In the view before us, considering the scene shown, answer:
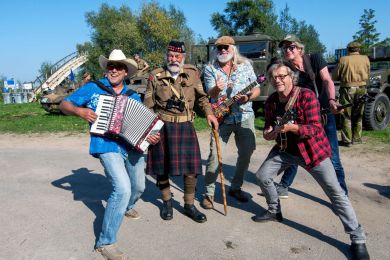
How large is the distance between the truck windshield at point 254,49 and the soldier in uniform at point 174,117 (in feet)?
26.7

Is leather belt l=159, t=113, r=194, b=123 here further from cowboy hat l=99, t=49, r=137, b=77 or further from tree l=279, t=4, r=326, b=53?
tree l=279, t=4, r=326, b=53

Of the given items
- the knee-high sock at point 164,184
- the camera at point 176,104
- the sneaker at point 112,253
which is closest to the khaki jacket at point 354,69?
the camera at point 176,104

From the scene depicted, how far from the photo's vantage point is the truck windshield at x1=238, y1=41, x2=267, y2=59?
39.1ft

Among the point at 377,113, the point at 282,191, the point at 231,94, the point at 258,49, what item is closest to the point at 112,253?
the point at 231,94

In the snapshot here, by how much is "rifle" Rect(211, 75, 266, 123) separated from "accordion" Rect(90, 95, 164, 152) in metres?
0.98

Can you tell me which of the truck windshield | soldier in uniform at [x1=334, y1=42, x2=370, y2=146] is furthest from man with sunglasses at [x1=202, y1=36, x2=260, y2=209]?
the truck windshield

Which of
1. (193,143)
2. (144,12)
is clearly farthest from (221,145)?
(144,12)

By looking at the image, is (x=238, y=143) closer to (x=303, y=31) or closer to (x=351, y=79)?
(x=351, y=79)

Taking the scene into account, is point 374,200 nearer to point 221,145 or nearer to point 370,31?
point 221,145

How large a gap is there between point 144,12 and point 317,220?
122 feet

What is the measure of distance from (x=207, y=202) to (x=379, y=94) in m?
6.37

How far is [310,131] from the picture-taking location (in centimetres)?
343

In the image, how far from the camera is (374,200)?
4719mm

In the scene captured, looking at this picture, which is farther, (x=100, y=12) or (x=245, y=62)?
(x=100, y=12)
